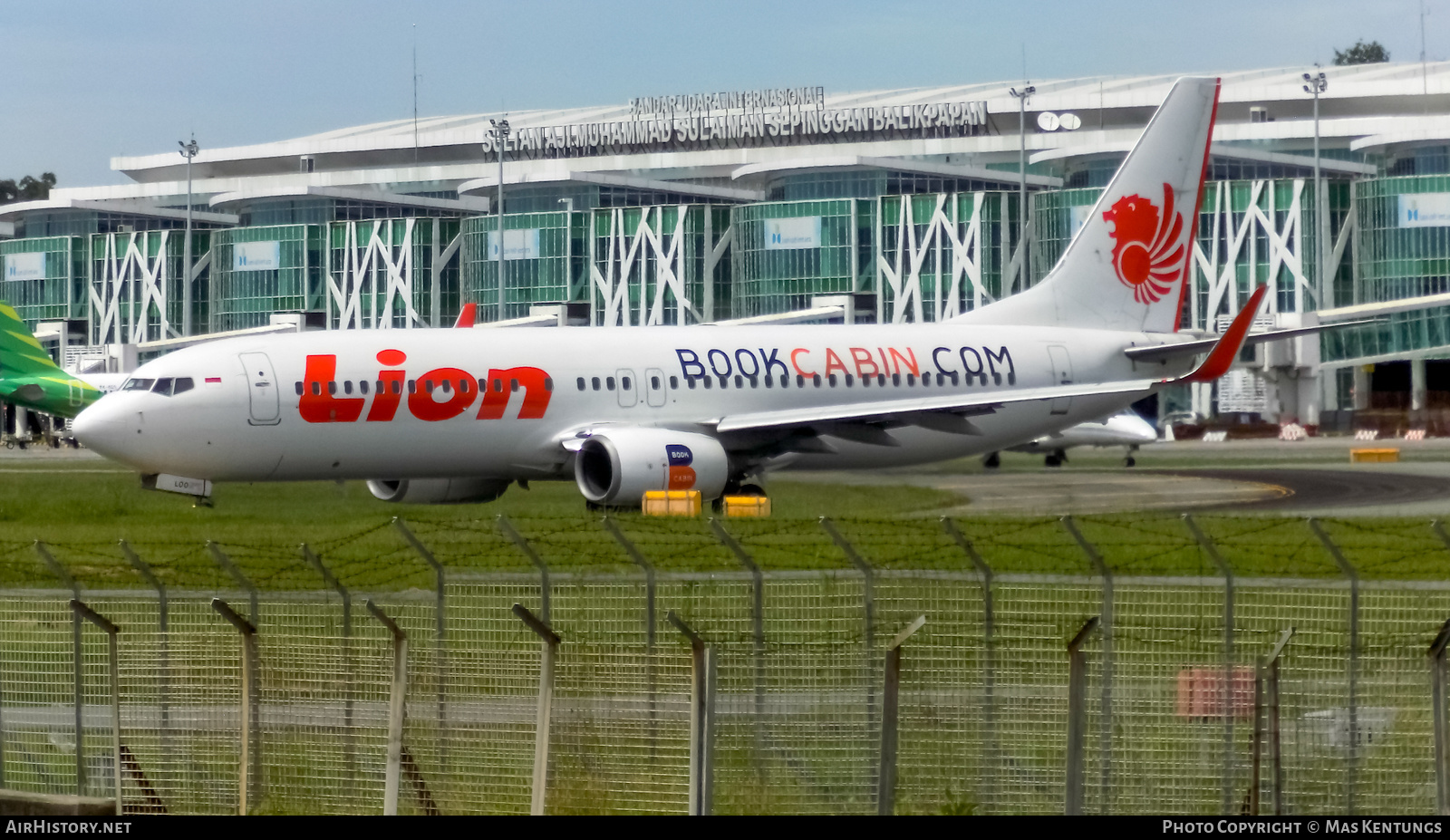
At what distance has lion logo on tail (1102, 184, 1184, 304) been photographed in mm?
41406

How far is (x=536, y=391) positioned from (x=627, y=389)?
1898 mm

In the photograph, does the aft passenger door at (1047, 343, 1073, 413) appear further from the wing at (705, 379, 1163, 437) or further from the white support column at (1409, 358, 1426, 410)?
the white support column at (1409, 358, 1426, 410)

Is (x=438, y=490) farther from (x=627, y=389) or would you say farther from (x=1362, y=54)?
(x=1362, y=54)

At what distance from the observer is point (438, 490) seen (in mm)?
36250

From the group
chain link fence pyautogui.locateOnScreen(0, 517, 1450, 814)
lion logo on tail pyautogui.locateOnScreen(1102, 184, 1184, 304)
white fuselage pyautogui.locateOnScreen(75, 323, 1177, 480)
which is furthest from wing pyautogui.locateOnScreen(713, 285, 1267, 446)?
chain link fence pyautogui.locateOnScreen(0, 517, 1450, 814)

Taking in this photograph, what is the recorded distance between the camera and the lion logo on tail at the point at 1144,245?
41.4m

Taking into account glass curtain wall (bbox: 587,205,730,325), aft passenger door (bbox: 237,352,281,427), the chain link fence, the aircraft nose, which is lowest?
the chain link fence

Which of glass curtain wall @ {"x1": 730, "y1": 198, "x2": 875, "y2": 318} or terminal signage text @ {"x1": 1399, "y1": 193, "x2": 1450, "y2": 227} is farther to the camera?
glass curtain wall @ {"x1": 730, "y1": 198, "x2": 875, "y2": 318}

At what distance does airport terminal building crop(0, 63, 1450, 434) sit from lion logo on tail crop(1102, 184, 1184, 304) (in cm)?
4088

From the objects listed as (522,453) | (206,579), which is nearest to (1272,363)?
(522,453)

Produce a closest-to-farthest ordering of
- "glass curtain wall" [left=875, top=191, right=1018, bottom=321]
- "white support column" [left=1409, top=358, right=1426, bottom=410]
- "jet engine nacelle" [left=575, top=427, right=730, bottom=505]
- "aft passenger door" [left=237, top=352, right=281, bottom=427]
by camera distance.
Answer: "aft passenger door" [left=237, top=352, right=281, bottom=427] → "jet engine nacelle" [left=575, top=427, right=730, bottom=505] → "white support column" [left=1409, top=358, right=1426, bottom=410] → "glass curtain wall" [left=875, top=191, right=1018, bottom=321]

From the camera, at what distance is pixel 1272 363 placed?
8650cm

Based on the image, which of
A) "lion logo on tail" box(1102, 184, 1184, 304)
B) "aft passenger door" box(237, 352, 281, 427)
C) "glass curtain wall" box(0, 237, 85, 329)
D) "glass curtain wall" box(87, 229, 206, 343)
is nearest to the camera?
"aft passenger door" box(237, 352, 281, 427)

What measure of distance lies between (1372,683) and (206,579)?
12.0 meters
